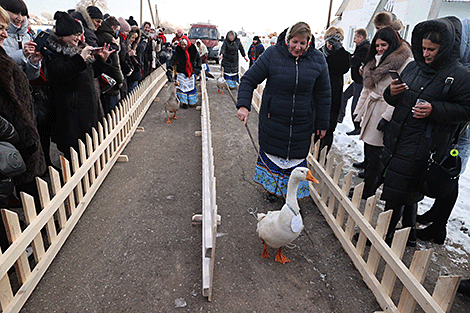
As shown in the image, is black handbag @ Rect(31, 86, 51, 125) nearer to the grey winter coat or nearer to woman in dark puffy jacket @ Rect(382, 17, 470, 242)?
the grey winter coat

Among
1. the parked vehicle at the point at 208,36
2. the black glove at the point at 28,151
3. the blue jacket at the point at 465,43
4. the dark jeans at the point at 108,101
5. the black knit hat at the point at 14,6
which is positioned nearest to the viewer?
the black glove at the point at 28,151

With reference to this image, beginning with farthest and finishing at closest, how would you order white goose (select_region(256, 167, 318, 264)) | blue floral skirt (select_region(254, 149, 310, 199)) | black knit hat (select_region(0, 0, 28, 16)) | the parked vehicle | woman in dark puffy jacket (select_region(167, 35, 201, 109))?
the parked vehicle
woman in dark puffy jacket (select_region(167, 35, 201, 109))
blue floral skirt (select_region(254, 149, 310, 199))
black knit hat (select_region(0, 0, 28, 16))
white goose (select_region(256, 167, 318, 264))

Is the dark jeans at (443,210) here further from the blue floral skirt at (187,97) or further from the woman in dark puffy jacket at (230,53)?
the woman in dark puffy jacket at (230,53)

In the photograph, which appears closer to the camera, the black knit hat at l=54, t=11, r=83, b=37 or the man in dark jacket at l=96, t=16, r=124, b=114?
the black knit hat at l=54, t=11, r=83, b=37

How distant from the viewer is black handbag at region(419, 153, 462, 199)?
2.33 metres

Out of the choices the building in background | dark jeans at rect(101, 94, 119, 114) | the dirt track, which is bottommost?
the dirt track

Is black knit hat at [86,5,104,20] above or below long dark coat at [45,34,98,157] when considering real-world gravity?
above

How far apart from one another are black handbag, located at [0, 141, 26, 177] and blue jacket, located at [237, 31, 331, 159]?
6.52ft

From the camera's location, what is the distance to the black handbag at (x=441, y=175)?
7.64 feet

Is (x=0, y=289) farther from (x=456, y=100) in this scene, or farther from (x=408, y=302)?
(x=456, y=100)

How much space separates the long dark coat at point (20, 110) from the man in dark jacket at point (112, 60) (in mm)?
2149

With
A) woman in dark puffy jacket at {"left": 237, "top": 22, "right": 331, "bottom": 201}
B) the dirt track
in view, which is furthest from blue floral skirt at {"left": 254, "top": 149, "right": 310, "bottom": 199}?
the dirt track

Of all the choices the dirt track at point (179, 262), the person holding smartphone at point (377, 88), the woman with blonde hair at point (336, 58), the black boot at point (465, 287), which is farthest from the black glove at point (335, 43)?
the black boot at point (465, 287)

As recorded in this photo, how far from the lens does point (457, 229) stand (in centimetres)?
329
